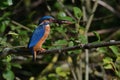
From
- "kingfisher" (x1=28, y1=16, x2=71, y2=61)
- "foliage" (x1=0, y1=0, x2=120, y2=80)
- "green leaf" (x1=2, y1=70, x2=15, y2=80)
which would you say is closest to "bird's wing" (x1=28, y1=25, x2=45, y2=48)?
"kingfisher" (x1=28, y1=16, x2=71, y2=61)

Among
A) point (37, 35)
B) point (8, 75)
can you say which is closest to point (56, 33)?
point (8, 75)

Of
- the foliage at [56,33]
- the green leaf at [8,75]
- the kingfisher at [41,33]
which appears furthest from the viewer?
the foliage at [56,33]

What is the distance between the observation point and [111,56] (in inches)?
129

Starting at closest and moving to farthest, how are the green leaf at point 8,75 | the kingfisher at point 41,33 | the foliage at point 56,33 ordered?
1. the kingfisher at point 41,33
2. the green leaf at point 8,75
3. the foliage at point 56,33

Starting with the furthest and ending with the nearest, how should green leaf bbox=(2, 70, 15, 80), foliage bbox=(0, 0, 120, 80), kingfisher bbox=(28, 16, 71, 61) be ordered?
foliage bbox=(0, 0, 120, 80), green leaf bbox=(2, 70, 15, 80), kingfisher bbox=(28, 16, 71, 61)

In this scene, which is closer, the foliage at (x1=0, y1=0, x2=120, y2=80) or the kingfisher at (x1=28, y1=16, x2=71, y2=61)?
the kingfisher at (x1=28, y1=16, x2=71, y2=61)

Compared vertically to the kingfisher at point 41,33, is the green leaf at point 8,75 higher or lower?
lower

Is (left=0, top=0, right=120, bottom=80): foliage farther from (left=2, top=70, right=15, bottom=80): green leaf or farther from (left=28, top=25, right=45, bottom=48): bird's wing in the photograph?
(left=28, top=25, right=45, bottom=48): bird's wing

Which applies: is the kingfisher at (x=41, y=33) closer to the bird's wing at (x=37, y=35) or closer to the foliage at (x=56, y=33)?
the bird's wing at (x=37, y=35)

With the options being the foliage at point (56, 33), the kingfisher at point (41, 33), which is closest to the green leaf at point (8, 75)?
the foliage at point (56, 33)

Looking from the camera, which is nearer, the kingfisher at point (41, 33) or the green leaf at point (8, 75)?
the kingfisher at point (41, 33)

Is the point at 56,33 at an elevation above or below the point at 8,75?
above

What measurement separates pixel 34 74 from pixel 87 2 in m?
1.01

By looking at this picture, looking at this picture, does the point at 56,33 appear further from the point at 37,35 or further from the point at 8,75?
the point at 37,35
